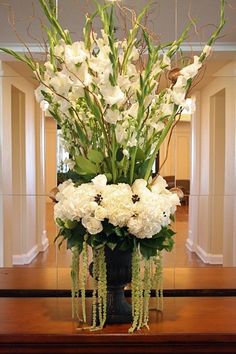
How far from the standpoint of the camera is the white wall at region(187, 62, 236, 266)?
1.87 meters

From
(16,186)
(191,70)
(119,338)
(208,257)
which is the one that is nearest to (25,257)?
(16,186)

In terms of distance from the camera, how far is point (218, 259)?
72.4 inches

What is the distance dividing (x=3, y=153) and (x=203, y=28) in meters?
1.20

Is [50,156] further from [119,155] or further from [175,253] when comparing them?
[119,155]

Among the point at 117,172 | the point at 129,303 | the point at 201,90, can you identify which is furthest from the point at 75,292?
the point at 201,90

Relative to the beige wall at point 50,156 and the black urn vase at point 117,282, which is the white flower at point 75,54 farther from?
the beige wall at point 50,156

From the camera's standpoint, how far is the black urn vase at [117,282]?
964 mm

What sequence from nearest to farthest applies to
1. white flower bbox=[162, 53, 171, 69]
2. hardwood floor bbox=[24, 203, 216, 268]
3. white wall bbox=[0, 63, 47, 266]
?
1. white flower bbox=[162, 53, 171, 69]
2. hardwood floor bbox=[24, 203, 216, 268]
3. white wall bbox=[0, 63, 47, 266]

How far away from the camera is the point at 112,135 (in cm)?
95

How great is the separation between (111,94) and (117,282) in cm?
49

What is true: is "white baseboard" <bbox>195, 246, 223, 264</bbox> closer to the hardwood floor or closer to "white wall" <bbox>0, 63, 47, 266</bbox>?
the hardwood floor

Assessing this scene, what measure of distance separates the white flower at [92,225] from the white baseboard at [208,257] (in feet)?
3.36

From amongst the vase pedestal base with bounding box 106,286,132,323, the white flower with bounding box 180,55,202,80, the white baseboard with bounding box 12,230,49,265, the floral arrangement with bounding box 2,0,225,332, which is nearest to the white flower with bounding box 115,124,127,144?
the floral arrangement with bounding box 2,0,225,332

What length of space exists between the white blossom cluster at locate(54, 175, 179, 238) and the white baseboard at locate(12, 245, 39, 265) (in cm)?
94
